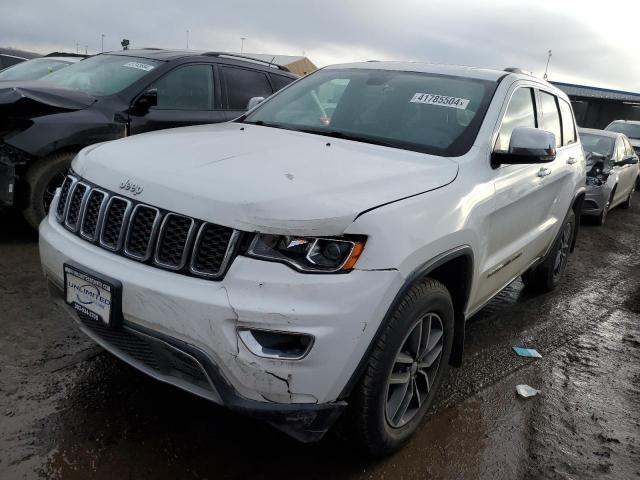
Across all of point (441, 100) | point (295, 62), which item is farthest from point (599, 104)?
point (441, 100)

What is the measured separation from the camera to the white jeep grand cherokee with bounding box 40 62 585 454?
205 centimetres

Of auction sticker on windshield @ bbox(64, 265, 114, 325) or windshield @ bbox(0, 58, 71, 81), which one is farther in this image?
windshield @ bbox(0, 58, 71, 81)

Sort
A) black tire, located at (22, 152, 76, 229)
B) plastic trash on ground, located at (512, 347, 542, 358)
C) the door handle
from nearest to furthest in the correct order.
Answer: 1. the door handle
2. plastic trash on ground, located at (512, 347, 542, 358)
3. black tire, located at (22, 152, 76, 229)

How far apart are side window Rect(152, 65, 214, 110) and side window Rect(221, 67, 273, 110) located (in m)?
0.21

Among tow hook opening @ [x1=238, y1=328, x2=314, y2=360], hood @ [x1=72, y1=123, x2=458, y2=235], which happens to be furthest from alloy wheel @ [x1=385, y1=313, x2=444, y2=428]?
hood @ [x1=72, y1=123, x2=458, y2=235]

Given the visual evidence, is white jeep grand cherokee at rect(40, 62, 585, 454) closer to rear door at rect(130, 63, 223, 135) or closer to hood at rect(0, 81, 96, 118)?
hood at rect(0, 81, 96, 118)

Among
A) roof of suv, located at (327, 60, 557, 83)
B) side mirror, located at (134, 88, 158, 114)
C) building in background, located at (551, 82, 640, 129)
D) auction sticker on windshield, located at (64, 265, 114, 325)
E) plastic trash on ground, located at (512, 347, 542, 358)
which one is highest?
roof of suv, located at (327, 60, 557, 83)

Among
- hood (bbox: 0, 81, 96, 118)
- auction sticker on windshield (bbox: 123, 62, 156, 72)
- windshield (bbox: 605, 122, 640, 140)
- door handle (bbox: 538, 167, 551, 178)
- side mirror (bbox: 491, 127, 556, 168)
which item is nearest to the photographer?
side mirror (bbox: 491, 127, 556, 168)

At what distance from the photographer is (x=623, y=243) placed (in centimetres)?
834

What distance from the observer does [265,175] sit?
7.71 ft

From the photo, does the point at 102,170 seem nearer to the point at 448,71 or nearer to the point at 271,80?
the point at 448,71

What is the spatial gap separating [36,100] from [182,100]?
1463 mm

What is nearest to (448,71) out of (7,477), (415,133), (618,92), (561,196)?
(415,133)

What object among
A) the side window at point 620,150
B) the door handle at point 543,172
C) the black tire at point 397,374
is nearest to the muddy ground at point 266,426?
the black tire at point 397,374
